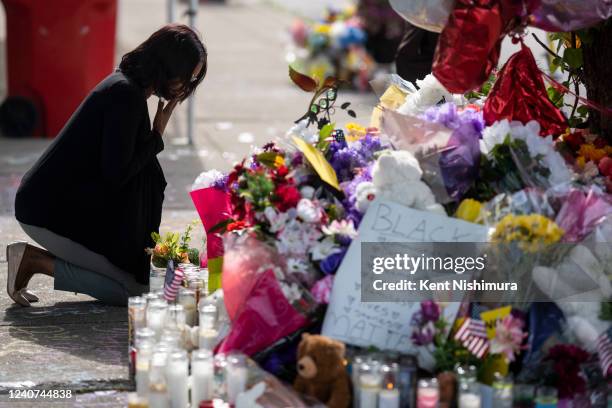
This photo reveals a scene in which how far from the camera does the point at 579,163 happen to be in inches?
167

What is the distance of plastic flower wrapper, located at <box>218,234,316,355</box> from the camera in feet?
12.5

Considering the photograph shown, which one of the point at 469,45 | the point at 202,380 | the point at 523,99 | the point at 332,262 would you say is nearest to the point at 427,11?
the point at 469,45

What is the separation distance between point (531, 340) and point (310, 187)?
91cm

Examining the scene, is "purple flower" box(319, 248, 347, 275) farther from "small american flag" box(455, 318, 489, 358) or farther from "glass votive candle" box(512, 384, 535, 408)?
"glass votive candle" box(512, 384, 535, 408)

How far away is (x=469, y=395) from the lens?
3.48 metres

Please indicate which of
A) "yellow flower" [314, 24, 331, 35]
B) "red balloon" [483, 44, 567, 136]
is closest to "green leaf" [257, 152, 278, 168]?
"red balloon" [483, 44, 567, 136]

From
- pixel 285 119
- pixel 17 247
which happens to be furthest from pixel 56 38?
pixel 17 247

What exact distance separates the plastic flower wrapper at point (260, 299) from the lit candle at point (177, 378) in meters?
0.23

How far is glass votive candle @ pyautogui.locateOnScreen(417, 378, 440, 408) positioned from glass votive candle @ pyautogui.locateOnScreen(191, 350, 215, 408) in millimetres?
658

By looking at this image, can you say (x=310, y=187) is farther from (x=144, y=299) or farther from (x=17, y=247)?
(x=17, y=247)

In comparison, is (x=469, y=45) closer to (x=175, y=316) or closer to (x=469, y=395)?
(x=469, y=395)

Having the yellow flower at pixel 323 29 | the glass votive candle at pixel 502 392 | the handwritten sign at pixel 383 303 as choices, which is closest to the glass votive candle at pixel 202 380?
the handwritten sign at pixel 383 303

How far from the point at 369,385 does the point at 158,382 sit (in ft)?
2.17

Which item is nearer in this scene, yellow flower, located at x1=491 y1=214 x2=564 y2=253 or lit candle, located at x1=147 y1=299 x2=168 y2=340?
yellow flower, located at x1=491 y1=214 x2=564 y2=253
